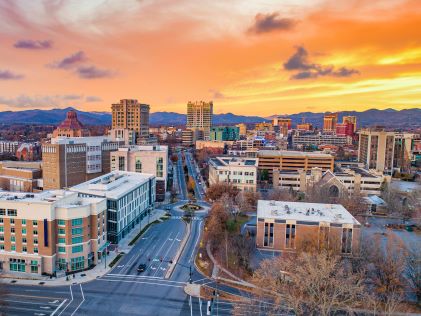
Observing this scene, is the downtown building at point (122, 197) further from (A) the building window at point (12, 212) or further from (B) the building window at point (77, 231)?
(A) the building window at point (12, 212)

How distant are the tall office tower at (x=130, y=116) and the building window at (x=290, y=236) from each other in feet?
349

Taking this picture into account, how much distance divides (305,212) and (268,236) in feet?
24.4

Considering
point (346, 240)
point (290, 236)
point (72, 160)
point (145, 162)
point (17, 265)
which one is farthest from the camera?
point (145, 162)

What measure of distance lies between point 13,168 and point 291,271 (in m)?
83.7

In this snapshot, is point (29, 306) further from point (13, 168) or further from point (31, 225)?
point (13, 168)

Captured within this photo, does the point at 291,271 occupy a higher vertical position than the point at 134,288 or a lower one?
higher

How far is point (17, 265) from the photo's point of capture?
45.0 meters

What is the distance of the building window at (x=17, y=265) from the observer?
147 feet

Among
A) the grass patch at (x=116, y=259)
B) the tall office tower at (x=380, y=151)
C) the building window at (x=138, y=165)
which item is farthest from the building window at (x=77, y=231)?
the tall office tower at (x=380, y=151)

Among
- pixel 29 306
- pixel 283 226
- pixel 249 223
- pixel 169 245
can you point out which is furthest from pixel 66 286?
pixel 249 223

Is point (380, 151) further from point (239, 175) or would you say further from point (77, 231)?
point (77, 231)

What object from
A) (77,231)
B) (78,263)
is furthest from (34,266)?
(77,231)

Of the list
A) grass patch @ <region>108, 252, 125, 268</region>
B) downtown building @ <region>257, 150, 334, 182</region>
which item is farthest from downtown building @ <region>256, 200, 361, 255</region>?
downtown building @ <region>257, 150, 334, 182</region>

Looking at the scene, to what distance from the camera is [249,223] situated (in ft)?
224
